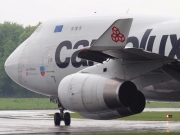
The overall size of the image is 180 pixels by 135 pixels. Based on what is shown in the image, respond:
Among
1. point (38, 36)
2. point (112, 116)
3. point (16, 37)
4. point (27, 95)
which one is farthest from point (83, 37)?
point (16, 37)

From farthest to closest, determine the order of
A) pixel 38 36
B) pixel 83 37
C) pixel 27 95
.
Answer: pixel 27 95
pixel 38 36
pixel 83 37

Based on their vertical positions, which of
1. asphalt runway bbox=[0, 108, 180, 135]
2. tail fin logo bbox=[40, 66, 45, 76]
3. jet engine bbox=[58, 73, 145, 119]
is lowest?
asphalt runway bbox=[0, 108, 180, 135]

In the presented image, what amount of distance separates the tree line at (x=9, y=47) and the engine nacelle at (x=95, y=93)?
77.2m

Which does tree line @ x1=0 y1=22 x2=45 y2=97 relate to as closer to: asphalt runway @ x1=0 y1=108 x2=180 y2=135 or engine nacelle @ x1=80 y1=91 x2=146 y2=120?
asphalt runway @ x1=0 y1=108 x2=180 y2=135

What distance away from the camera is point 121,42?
19.8 m

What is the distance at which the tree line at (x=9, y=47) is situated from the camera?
10269 cm

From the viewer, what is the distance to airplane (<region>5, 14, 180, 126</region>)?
66.9 feet

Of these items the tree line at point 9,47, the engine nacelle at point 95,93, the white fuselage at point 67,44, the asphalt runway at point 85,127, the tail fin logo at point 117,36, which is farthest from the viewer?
the tree line at point 9,47

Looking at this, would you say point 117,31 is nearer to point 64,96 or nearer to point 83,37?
point 64,96

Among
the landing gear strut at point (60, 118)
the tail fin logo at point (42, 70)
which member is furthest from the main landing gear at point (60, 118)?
the tail fin logo at point (42, 70)

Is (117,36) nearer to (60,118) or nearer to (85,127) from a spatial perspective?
(85,127)

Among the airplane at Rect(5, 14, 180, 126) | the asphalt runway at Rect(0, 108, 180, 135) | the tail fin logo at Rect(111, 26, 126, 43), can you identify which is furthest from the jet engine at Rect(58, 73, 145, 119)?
the asphalt runway at Rect(0, 108, 180, 135)

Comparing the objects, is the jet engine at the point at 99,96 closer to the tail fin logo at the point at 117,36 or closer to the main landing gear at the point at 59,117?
the tail fin logo at the point at 117,36

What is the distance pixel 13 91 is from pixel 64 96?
8391 centimetres
